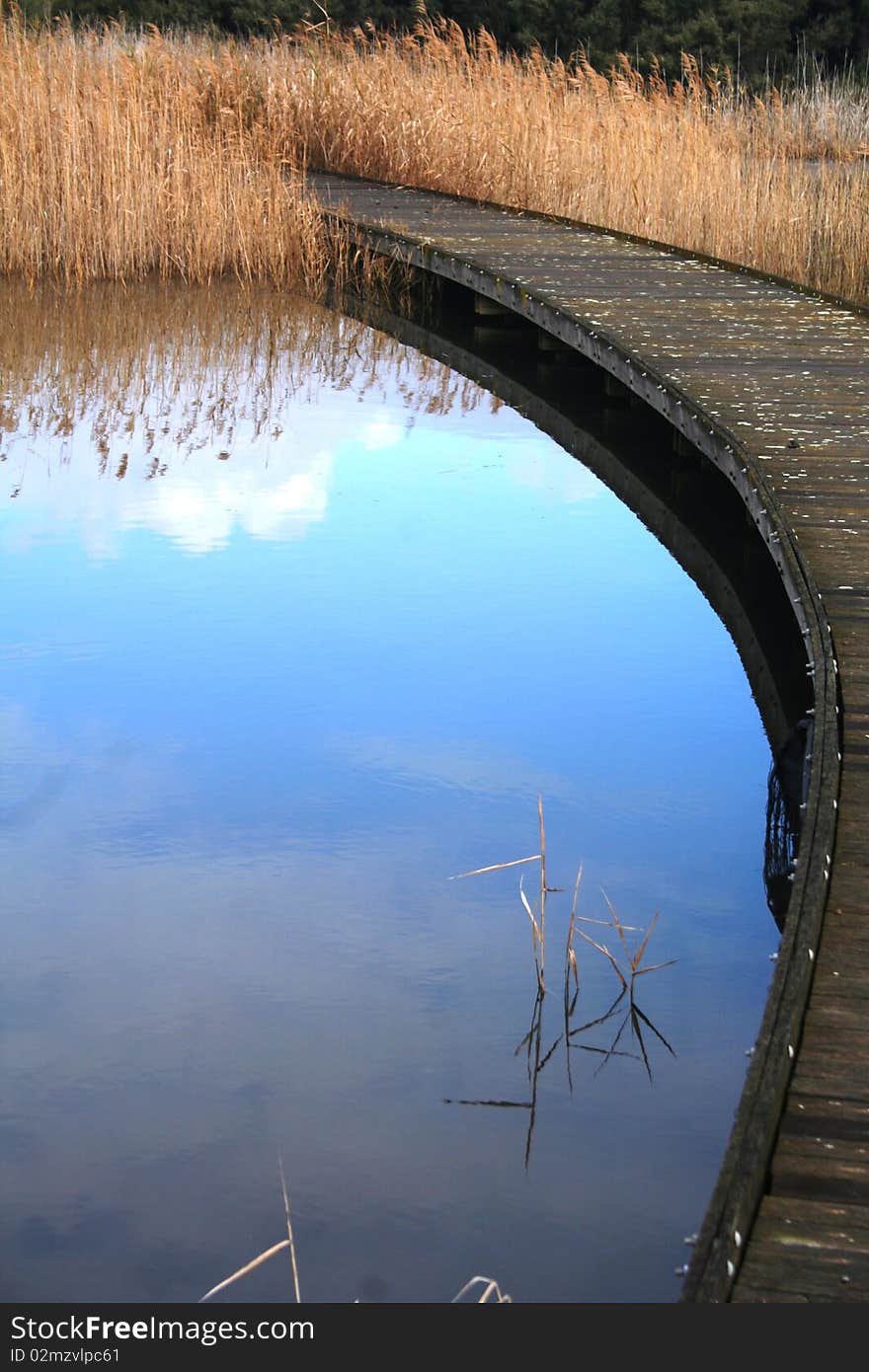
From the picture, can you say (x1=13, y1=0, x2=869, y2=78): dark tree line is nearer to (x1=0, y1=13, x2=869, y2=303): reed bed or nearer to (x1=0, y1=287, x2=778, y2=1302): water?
(x1=0, y1=13, x2=869, y2=303): reed bed

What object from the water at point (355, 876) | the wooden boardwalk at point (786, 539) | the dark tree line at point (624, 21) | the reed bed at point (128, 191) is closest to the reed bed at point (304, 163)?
the reed bed at point (128, 191)

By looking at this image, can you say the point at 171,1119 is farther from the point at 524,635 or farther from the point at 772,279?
the point at 772,279

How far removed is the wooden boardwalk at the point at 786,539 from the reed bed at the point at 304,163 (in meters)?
0.62

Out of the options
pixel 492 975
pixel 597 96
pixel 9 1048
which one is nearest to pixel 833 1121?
pixel 492 975

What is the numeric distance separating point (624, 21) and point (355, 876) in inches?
859

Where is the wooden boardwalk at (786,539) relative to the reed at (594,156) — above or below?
below

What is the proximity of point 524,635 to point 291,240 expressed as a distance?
5.09m

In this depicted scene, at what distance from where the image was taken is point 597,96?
10664mm

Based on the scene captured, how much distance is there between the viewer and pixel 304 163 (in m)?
10.0

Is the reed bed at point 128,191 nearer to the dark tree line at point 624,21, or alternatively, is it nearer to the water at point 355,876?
the water at point 355,876

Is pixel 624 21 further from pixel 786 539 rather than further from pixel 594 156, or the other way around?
pixel 786 539

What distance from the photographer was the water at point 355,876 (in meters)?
2.37

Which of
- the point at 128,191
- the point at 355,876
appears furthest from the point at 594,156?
the point at 355,876

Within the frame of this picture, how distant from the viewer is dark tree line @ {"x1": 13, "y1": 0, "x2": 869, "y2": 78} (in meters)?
21.4
